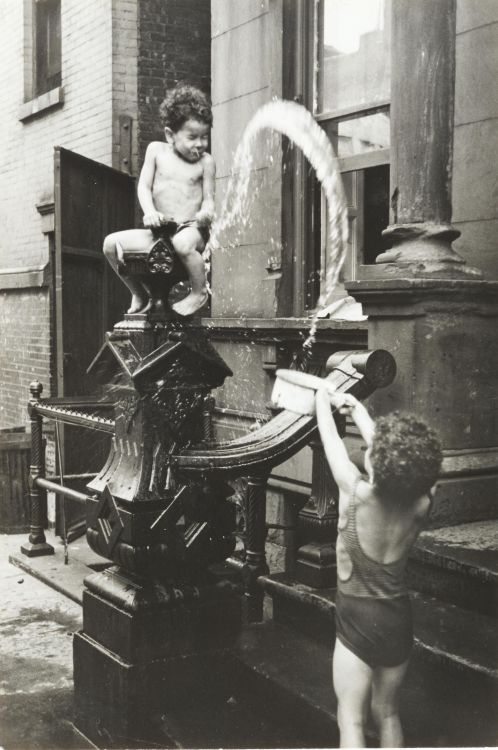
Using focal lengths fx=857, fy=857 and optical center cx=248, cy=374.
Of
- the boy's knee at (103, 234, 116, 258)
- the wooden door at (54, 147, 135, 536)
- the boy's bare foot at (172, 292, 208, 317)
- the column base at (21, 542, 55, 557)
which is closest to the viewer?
the boy's bare foot at (172, 292, 208, 317)

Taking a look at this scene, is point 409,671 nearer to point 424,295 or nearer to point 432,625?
point 432,625

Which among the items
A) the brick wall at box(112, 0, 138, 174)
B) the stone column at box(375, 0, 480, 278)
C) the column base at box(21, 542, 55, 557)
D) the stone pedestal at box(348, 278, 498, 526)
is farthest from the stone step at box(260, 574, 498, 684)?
the brick wall at box(112, 0, 138, 174)

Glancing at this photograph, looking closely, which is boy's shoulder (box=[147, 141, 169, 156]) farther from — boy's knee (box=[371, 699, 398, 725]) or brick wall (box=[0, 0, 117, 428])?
brick wall (box=[0, 0, 117, 428])

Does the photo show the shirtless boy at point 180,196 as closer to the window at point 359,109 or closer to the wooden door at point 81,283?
the window at point 359,109

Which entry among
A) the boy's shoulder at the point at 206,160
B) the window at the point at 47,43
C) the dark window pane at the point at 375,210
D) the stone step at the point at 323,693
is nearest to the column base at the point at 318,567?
the stone step at the point at 323,693

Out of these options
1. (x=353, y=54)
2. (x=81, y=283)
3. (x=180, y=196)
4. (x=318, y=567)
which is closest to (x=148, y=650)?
(x=318, y=567)

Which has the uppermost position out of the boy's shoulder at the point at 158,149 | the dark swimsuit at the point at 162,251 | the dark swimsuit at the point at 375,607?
the boy's shoulder at the point at 158,149

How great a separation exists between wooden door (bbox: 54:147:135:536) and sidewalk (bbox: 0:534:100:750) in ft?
3.98

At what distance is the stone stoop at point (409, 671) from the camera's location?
8.63ft

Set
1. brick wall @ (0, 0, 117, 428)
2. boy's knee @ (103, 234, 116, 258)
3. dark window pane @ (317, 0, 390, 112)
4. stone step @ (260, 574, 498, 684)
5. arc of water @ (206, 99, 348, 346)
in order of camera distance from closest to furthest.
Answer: stone step @ (260, 574, 498, 684) → boy's knee @ (103, 234, 116, 258) → dark window pane @ (317, 0, 390, 112) → arc of water @ (206, 99, 348, 346) → brick wall @ (0, 0, 117, 428)

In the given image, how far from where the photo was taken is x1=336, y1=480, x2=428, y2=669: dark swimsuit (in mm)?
2197

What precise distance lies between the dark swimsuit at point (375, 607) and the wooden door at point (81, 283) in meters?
5.79

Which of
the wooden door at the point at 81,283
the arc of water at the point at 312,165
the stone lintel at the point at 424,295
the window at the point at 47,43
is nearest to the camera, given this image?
the stone lintel at the point at 424,295

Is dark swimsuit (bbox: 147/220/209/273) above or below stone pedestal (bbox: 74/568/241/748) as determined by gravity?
above
